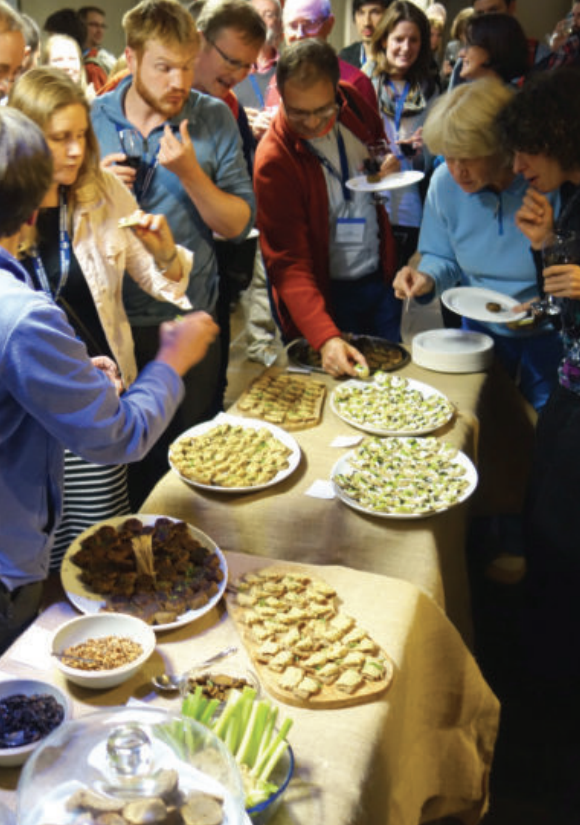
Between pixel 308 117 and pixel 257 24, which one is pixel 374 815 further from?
pixel 257 24

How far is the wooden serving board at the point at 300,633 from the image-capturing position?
1338 millimetres

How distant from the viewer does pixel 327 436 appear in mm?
2320

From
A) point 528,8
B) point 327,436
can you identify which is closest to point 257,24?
point 327,436

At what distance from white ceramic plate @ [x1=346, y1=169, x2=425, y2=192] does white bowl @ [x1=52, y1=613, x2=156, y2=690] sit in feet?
6.21

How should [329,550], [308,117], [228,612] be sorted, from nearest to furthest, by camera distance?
[228,612]
[329,550]
[308,117]

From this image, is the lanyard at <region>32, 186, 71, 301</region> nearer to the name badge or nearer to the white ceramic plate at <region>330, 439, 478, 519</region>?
the white ceramic plate at <region>330, 439, 478, 519</region>

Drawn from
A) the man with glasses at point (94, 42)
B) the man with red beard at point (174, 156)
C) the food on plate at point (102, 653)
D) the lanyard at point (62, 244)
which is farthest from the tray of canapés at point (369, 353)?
the man with glasses at point (94, 42)

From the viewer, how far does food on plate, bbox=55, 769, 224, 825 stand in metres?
0.90

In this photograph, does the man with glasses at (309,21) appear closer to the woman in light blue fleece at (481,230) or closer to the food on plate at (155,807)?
the woman in light blue fleece at (481,230)

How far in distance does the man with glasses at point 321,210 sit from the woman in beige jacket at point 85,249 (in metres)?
0.67

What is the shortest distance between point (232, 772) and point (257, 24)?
2514 mm

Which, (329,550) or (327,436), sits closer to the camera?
(329,550)

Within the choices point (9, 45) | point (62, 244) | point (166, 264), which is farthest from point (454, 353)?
point (9, 45)

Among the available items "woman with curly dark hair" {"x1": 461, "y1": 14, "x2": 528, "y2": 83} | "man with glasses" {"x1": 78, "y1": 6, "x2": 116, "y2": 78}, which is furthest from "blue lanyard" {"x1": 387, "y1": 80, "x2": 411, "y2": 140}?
"man with glasses" {"x1": 78, "y1": 6, "x2": 116, "y2": 78}
